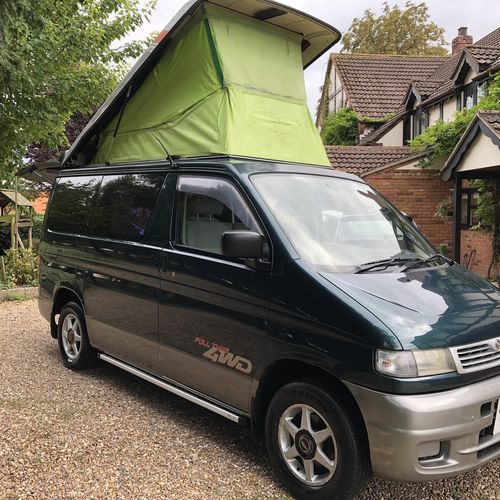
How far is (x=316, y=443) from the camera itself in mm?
2904

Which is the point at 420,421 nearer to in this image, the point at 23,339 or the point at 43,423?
the point at 43,423

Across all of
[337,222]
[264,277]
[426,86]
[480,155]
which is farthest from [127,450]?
[426,86]

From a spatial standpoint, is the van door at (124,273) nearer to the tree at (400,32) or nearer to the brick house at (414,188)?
the brick house at (414,188)

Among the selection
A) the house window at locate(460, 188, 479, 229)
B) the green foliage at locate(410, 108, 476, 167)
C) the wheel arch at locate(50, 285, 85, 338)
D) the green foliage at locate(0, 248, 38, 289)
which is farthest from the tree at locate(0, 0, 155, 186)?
the house window at locate(460, 188, 479, 229)

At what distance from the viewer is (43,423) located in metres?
4.07

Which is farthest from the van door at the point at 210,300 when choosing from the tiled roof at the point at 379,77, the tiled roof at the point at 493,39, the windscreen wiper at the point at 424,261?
the tiled roof at the point at 379,77

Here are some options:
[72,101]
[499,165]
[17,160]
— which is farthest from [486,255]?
[17,160]

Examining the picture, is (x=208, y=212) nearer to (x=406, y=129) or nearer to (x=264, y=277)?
(x=264, y=277)

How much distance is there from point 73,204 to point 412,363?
3.98 metres

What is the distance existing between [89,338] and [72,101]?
581 cm

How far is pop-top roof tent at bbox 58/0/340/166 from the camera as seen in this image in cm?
429

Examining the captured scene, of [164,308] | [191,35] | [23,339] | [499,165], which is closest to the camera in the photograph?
[164,308]

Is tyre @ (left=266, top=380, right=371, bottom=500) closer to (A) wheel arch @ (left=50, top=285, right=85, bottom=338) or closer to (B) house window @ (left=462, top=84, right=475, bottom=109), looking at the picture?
(A) wheel arch @ (left=50, top=285, right=85, bottom=338)

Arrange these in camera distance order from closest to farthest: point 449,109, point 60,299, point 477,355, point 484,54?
point 477,355 → point 60,299 → point 484,54 → point 449,109
